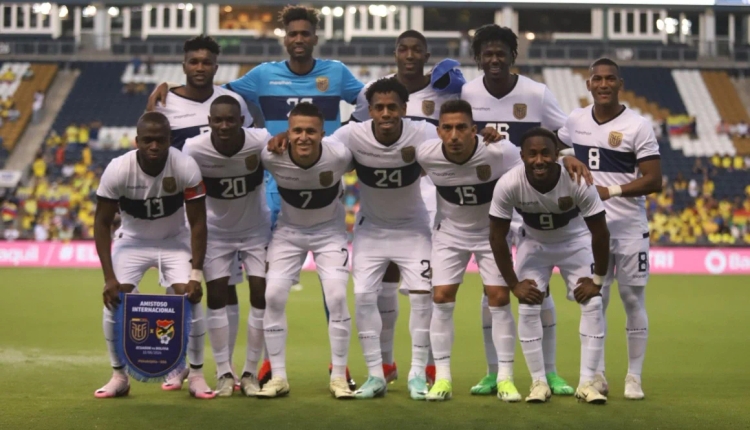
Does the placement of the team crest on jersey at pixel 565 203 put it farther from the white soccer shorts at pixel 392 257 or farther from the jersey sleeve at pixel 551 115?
the jersey sleeve at pixel 551 115

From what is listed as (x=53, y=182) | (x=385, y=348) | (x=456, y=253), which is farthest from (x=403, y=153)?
(x=53, y=182)

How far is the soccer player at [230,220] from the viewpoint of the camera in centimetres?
728

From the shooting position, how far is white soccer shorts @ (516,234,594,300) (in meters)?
7.18

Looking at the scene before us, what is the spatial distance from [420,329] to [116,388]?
2.25 metres

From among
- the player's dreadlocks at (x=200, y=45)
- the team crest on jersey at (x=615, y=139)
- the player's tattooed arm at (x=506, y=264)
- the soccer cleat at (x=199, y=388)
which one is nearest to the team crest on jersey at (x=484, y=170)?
the player's tattooed arm at (x=506, y=264)

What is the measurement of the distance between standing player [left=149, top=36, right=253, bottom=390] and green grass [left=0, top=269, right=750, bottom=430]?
64cm

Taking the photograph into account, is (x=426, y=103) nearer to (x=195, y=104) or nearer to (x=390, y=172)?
(x=390, y=172)

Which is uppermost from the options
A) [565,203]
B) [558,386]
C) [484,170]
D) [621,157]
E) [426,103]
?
[426,103]

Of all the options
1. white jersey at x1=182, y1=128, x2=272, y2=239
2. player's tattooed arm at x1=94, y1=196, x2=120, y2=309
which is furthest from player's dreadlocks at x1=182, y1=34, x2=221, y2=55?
player's tattooed arm at x1=94, y1=196, x2=120, y2=309

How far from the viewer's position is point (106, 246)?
281 inches

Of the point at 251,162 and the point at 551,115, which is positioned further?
the point at 551,115

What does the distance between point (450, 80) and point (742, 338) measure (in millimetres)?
5450

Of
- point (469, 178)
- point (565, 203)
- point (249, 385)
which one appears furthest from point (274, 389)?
point (565, 203)

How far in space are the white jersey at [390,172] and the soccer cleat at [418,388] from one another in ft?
3.85
